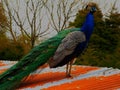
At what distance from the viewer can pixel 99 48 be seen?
41.3 feet

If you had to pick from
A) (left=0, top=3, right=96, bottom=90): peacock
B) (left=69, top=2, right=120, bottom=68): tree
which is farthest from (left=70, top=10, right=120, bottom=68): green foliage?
(left=0, top=3, right=96, bottom=90): peacock

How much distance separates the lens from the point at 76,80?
7.65 m

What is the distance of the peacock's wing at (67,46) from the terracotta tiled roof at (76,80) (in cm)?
39

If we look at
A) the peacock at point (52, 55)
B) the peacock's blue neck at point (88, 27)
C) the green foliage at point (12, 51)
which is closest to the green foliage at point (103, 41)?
the peacock's blue neck at point (88, 27)

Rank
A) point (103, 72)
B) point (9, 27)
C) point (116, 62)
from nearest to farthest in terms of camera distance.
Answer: point (103, 72) < point (116, 62) < point (9, 27)

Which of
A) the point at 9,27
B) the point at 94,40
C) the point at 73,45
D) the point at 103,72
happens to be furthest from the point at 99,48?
the point at 9,27

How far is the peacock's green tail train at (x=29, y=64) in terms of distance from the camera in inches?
291

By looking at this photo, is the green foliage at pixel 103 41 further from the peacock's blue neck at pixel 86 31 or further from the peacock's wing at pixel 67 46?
the peacock's wing at pixel 67 46

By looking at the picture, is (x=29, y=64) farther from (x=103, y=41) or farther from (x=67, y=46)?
(x=103, y=41)

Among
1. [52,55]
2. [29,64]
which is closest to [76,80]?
[52,55]

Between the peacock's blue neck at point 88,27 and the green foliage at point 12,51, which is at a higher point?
the peacock's blue neck at point 88,27

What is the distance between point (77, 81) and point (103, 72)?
1.10 metres

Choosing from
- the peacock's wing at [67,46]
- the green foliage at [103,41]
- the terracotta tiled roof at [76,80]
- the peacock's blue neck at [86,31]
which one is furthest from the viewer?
the green foliage at [103,41]

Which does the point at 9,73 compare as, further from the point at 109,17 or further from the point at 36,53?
the point at 109,17
